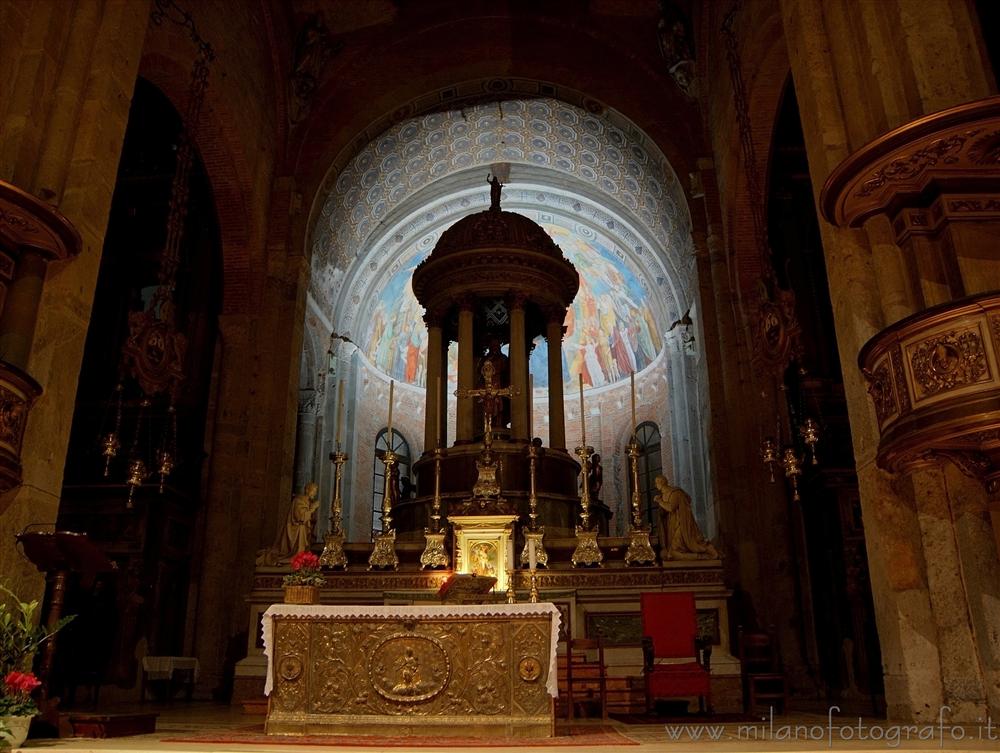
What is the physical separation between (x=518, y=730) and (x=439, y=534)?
431 cm

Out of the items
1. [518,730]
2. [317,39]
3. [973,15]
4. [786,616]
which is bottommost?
[518,730]

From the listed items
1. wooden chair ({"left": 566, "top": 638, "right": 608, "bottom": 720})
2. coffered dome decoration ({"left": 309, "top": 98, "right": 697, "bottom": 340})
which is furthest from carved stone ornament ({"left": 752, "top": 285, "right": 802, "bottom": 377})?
coffered dome decoration ({"left": 309, "top": 98, "right": 697, "bottom": 340})

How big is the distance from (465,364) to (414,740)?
27.5ft

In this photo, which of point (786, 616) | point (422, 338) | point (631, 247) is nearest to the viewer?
point (786, 616)

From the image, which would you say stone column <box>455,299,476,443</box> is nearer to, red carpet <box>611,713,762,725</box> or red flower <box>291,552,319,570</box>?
red carpet <box>611,713,762,725</box>

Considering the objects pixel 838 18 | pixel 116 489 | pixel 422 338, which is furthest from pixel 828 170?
pixel 422 338

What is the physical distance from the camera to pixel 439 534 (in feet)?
31.2

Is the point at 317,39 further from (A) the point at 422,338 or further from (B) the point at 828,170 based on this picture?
(B) the point at 828,170

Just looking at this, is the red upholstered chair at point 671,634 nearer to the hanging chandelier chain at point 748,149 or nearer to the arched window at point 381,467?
the hanging chandelier chain at point 748,149

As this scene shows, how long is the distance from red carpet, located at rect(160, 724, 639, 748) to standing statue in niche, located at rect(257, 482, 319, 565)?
167 inches

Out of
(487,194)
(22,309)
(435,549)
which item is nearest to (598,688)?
(435,549)

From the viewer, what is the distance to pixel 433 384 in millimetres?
13227

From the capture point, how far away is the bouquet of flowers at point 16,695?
4.39 meters

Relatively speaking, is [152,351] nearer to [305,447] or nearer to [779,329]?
[779,329]
